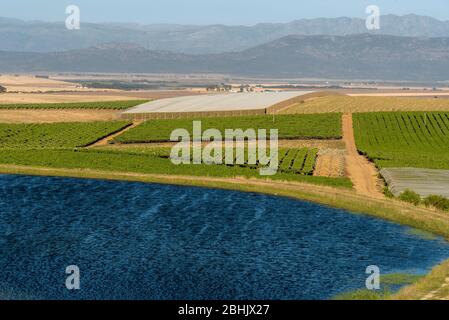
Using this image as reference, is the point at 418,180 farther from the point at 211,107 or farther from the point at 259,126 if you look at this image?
the point at 211,107

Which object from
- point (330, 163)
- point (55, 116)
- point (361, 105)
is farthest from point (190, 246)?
point (361, 105)

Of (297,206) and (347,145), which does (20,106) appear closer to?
(347,145)

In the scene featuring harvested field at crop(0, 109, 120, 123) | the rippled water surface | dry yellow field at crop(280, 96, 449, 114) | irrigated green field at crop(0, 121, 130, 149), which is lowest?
the rippled water surface

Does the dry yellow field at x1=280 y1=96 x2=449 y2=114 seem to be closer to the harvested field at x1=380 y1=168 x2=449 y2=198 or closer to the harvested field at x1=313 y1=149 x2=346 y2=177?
the harvested field at x1=313 y1=149 x2=346 y2=177

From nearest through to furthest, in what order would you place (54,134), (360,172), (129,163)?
1. (360,172)
2. (129,163)
3. (54,134)

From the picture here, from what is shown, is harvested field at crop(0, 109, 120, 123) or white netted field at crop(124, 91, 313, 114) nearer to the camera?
harvested field at crop(0, 109, 120, 123)

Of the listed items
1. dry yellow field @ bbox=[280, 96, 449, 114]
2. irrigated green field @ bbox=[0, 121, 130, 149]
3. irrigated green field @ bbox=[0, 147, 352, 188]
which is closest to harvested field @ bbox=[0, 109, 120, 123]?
irrigated green field @ bbox=[0, 121, 130, 149]
